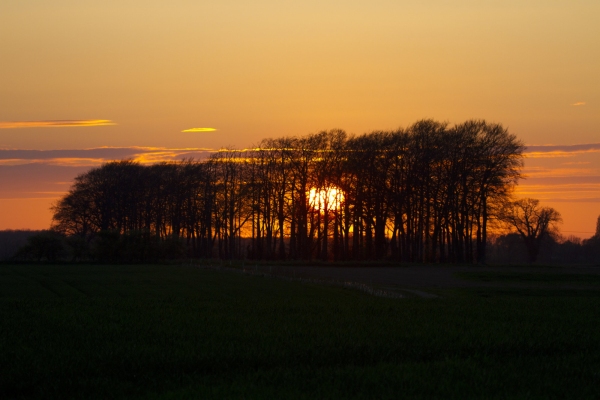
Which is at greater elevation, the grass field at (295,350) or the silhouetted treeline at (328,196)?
the silhouetted treeline at (328,196)

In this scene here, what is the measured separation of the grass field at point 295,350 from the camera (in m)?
13.0

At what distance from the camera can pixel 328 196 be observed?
8194cm

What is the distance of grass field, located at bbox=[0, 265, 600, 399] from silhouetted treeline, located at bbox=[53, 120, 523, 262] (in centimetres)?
4623

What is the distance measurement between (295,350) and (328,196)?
65.7 meters

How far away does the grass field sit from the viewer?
13016 millimetres

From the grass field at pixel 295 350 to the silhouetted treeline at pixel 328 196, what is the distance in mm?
46234

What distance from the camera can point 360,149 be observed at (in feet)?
260

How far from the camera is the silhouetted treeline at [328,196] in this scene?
242 feet

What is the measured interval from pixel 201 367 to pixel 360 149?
6586cm

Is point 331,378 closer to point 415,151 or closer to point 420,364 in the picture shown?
point 420,364

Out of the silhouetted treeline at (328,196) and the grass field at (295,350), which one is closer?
the grass field at (295,350)

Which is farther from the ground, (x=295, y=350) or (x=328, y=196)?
(x=328, y=196)

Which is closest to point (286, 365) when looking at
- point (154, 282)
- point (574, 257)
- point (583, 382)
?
point (583, 382)

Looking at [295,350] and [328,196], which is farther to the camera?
[328,196]
